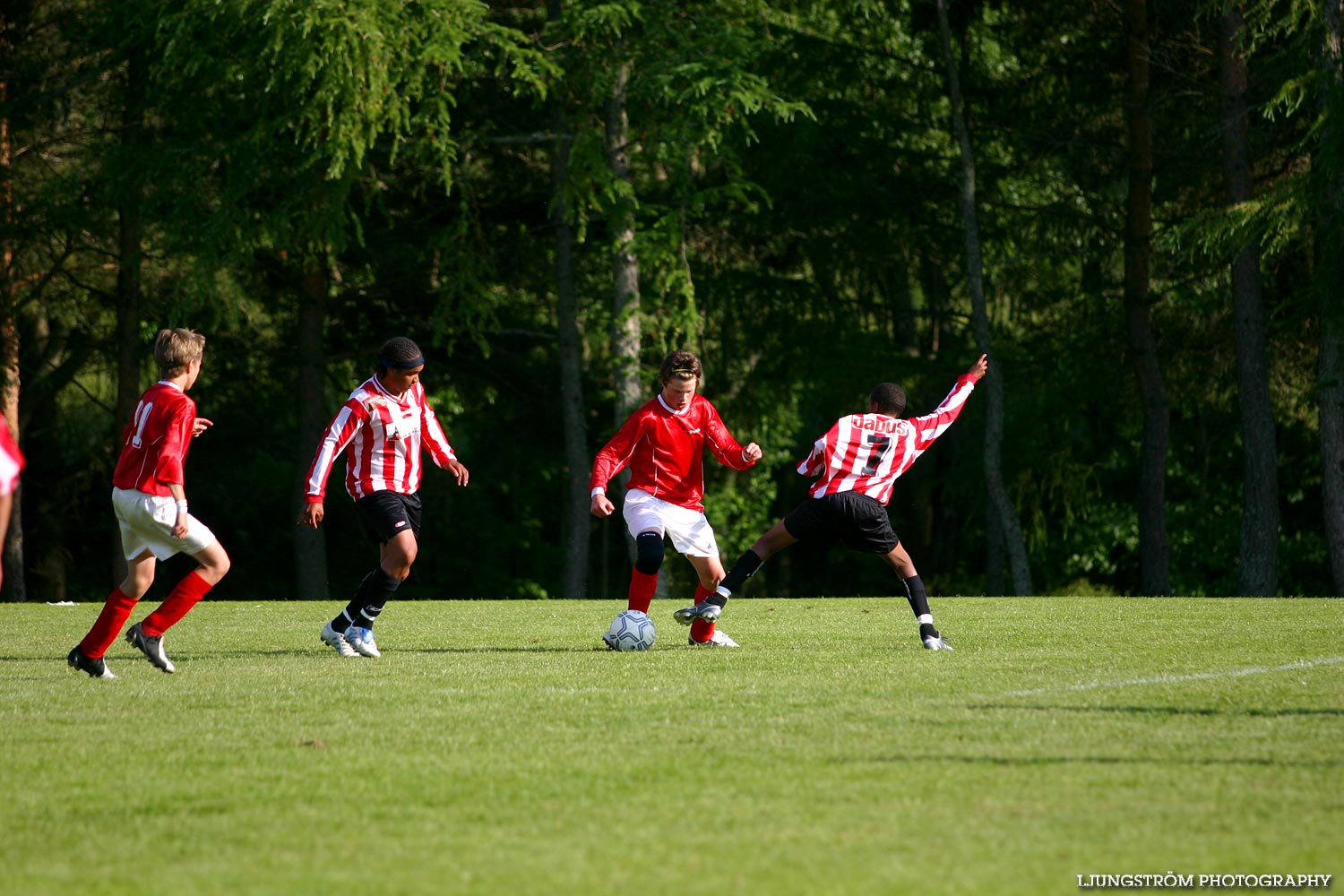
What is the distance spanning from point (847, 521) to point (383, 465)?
2.89 metres

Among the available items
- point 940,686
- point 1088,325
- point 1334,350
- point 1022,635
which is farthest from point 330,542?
point 940,686

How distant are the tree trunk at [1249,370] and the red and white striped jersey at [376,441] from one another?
16.4 meters

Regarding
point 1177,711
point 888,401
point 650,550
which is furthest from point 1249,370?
point 1177,711

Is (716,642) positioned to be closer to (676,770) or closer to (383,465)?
(383,465)

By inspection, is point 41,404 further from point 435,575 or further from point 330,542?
point 435,575

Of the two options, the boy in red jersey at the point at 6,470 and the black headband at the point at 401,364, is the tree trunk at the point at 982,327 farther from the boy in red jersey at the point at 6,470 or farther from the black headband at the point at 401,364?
the boy in red jersey at the point at 6,470

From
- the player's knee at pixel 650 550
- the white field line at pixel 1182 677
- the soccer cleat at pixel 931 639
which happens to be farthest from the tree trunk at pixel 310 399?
the white field line at pixel 1182 677

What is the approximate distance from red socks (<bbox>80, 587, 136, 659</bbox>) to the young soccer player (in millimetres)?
1503

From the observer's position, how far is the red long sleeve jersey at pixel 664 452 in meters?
10.4

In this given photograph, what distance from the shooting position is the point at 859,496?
33.0 ft

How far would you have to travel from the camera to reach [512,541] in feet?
120

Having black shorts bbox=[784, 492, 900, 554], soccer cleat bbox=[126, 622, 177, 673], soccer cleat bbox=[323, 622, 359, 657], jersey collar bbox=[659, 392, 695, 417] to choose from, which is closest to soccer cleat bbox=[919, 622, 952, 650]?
black shorts bbox=[784, 492, 900, 554]

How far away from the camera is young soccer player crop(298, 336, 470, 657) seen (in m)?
10.1

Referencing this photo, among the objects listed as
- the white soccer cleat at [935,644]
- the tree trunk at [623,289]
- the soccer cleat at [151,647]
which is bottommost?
the white soccer cleat at [935,644]
